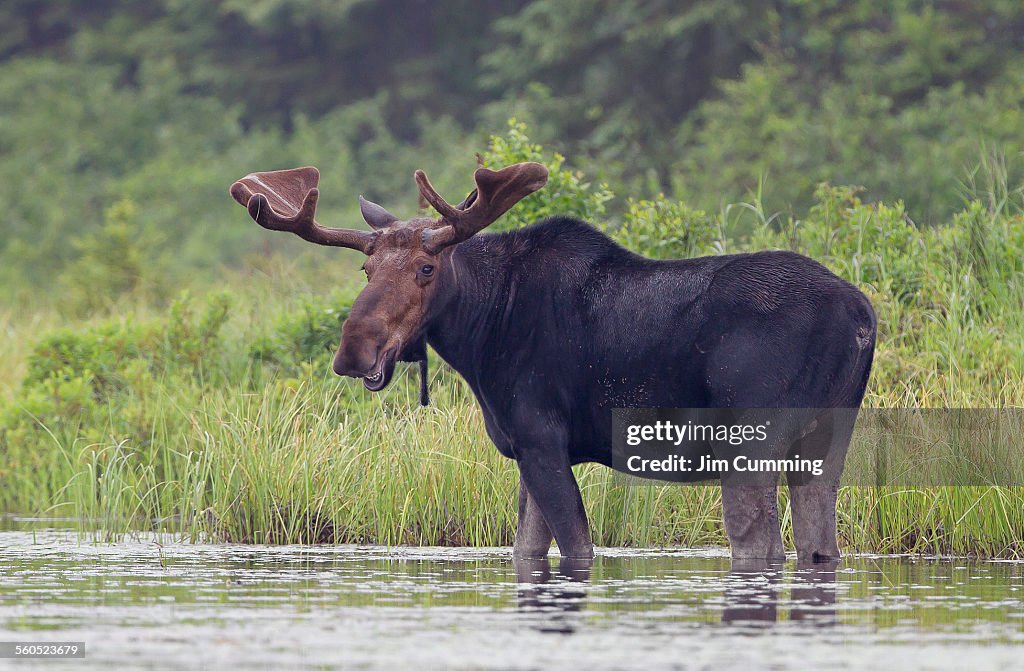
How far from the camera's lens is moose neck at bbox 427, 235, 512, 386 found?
387 inches

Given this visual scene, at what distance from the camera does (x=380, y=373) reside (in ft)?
30.9

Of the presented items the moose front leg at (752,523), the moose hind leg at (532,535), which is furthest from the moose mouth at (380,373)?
the moose front leg at (752,523)

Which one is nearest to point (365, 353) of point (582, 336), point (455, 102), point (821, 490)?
point (582, 336)

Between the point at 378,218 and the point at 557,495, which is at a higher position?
the point at 378,218

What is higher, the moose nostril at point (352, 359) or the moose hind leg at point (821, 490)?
the moose nostril at point (352, 359)

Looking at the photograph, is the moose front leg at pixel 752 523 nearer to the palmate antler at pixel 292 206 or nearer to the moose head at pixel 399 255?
the moose head at pixel 399 255

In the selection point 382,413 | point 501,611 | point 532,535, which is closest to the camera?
point 501,611

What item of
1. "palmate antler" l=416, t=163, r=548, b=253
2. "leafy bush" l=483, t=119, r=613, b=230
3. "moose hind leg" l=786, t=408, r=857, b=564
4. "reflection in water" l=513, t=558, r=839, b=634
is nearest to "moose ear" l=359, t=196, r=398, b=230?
"palmate antler" l=416, t=163, r=548, b=253

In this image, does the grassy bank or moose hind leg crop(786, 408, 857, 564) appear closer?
moose hind leg crop(786, 408, 857, 564)

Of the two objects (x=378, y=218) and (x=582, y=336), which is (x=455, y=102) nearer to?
(x=378, y=218)

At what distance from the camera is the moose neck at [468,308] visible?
9828mm

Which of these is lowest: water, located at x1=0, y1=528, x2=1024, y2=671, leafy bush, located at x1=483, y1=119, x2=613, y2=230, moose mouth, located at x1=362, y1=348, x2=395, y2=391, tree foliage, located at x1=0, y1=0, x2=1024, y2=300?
water, located at x1=0, y1=528, x2=1024, y2=671

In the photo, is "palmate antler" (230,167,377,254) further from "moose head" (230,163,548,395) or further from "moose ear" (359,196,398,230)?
"moose ear" (359,196,398,230)

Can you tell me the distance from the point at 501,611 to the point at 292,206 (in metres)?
3.93
